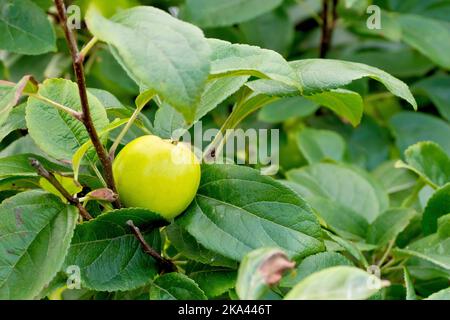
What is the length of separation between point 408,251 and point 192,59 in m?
0.34

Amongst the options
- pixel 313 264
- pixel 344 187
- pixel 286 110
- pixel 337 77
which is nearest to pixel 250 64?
pixel 337 77

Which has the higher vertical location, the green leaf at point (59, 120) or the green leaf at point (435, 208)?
the green leaf at point (59, 120)

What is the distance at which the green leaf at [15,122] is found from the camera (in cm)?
69

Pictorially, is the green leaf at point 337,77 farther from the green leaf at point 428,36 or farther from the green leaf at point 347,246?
the green leaf at point 428,36

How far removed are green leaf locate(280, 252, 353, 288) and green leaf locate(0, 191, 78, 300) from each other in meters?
0.19

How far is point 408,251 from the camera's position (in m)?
0.71

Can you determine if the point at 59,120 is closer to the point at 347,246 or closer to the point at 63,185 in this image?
the point at 63,185

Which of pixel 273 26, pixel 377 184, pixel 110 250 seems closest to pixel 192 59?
pixel 110 250

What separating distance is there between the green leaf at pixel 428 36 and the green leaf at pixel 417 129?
0.11 meters

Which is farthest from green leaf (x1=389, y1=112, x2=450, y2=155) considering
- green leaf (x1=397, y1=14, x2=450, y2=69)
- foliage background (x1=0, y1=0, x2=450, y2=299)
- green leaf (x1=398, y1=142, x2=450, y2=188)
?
green leaf (x1=398, y1=142, x2=450, y2=188)

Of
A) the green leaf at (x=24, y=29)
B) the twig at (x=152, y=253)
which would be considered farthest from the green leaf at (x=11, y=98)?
the green leaf at (x=24, y=29)

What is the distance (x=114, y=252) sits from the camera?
0.62 meters

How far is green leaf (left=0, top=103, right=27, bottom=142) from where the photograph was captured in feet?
2.27

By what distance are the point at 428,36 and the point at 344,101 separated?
605mm
